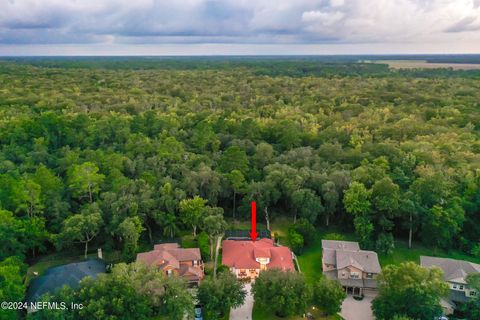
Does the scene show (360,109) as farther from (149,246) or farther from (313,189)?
(149,246)

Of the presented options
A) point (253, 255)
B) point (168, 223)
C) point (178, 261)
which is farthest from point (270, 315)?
point (168, 223)

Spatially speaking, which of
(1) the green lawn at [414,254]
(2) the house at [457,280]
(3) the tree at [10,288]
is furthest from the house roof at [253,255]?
(3) the tree at [10,288]

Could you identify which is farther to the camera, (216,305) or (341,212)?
(341,212)

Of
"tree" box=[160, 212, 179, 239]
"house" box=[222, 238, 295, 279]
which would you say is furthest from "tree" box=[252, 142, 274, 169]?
"house" box=[222, 238, 295, 279]

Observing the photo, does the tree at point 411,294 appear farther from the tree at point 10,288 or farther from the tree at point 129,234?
the tree at point 10,288

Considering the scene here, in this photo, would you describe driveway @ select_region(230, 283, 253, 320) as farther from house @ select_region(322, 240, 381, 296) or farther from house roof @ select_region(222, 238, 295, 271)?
house @ select_region(322, 240, 381, 296)

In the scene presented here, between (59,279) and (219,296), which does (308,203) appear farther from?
(59,279)

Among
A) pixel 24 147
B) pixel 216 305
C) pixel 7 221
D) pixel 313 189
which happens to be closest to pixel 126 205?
pixel 7 221
